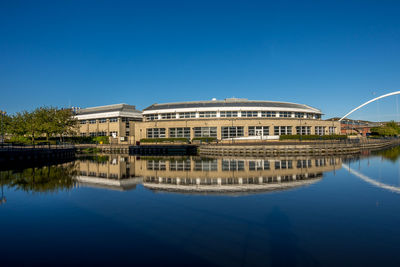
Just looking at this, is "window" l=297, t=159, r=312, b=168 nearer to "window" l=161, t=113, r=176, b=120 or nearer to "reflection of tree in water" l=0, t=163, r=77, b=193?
"reflection of tree in water" l=0, t=163, r=77, b=193

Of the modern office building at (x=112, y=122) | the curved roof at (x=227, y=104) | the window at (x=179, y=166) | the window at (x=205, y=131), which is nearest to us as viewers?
the window at (x=179, y=166)

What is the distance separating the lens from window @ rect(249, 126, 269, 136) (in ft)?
208

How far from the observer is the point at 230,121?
207 feet

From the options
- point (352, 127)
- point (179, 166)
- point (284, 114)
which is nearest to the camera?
point (179, 166)

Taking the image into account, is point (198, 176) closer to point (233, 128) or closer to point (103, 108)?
point (233, 128)

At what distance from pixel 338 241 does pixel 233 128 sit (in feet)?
178

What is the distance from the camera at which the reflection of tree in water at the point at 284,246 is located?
323 inches

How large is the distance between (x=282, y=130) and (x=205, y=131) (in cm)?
1856

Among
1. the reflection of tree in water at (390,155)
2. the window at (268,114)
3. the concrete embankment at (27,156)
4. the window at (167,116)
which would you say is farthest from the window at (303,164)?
the window at (167,116)

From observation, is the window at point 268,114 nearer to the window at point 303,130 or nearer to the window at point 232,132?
the window at point 303,130

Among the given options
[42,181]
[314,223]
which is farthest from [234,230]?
[42,181]

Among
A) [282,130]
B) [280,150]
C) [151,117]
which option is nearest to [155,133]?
[151,117]

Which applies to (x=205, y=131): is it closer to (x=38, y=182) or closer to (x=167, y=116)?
(x=167, y=116)

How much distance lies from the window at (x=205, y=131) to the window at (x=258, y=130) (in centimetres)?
845
